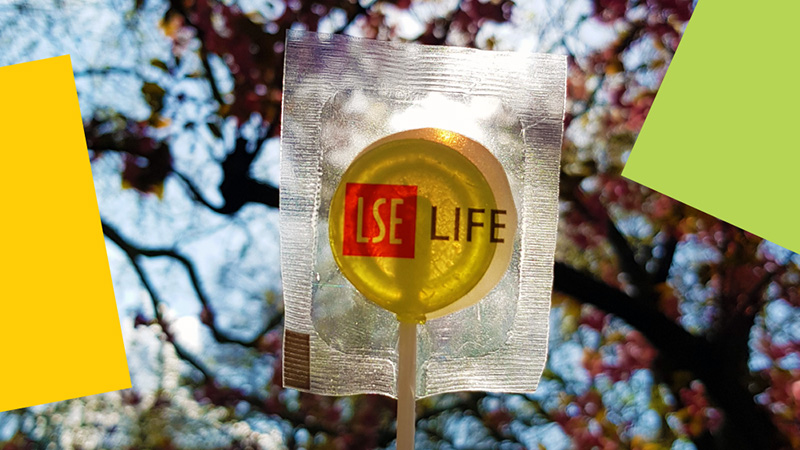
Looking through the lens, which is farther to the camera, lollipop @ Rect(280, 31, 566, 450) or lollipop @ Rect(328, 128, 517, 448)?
lollipop @ Rect(280, 31, 566, 450)

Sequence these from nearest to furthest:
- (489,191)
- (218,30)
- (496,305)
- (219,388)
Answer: (489,191) < (496,305) < (218,30) < (219,388)

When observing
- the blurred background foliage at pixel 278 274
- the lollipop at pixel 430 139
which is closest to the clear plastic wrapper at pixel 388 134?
the lollipop at pixel 430 139

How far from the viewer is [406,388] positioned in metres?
0.90

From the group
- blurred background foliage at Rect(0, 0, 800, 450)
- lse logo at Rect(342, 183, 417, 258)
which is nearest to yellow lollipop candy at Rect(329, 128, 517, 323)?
→ lse logo at Rect(342, 183, 417, 258)

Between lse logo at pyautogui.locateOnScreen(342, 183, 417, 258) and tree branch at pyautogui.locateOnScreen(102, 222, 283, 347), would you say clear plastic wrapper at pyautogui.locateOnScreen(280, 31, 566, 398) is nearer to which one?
lse logo at pyautogui.locateOnScreen(342, 183, 417, 258)

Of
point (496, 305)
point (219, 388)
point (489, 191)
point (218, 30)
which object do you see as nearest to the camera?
point (489, 191)

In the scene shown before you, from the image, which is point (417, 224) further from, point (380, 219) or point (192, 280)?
point (192, 280)

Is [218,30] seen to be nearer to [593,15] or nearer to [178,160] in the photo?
[178,160]

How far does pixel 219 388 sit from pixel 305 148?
3.12 feet

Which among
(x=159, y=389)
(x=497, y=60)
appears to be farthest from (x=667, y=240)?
(x=159, y=389)

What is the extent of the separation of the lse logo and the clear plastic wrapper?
8 centimetres

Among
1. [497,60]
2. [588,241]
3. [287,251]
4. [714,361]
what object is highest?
[497,60]

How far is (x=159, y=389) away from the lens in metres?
1.60

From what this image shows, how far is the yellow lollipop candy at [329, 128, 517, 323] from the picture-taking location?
2.81 feet
